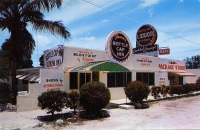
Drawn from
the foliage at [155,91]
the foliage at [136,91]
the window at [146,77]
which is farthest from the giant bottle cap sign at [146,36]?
the foliage at [136,91]

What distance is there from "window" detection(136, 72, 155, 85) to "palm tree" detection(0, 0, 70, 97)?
27.4 ft

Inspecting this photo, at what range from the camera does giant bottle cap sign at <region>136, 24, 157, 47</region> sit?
2330 centimetres

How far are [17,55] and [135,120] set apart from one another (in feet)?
27.8

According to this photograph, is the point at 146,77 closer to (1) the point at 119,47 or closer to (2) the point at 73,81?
(1) the point at 119,47

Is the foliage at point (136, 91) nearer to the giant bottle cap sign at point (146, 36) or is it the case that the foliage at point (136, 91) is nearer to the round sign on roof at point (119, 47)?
the round sign on roof at point (119, 47)

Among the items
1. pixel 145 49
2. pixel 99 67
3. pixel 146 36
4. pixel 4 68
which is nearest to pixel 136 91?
pixel 99 67

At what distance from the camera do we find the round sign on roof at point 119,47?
17.2 m

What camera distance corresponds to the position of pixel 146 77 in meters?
20.4

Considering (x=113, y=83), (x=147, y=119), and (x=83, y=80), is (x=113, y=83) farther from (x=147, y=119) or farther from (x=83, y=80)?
(x=147, y=119)

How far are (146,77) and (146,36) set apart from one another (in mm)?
5742

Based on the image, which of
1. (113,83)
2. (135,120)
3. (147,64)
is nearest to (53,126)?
(135,120)

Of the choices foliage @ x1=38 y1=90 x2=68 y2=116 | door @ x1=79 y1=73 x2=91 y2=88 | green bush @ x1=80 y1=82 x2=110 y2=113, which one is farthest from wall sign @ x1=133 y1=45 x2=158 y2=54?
foliage @ x1=38 y1=90 x2=68 y2=116

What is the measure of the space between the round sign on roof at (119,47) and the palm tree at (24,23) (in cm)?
434

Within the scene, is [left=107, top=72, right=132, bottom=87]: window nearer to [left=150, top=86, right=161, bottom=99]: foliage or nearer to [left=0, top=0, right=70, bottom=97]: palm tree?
[left=150, top=86, right=161, bottom=99]: foliage
